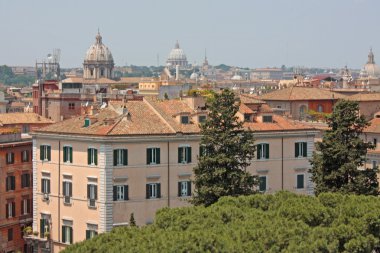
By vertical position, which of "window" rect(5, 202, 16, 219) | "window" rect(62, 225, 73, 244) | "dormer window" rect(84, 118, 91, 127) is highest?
"dormer window" rect(84, 118, 91, 127)

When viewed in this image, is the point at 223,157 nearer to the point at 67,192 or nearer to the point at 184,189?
the point at 184,189

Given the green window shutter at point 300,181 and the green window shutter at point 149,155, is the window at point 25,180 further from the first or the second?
the green window shutter at point 300,181

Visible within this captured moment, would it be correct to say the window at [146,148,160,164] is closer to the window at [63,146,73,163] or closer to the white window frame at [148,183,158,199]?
the white window frame at [148,183,158,199]

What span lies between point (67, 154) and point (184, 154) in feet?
19.5

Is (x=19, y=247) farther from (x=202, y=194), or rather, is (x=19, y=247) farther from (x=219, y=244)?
(x=219, y=244)

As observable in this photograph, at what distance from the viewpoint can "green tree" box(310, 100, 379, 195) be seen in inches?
2245

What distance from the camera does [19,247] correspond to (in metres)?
67.3

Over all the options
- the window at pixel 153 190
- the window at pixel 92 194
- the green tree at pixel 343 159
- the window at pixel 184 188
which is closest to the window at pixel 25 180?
the window at pixel 92 194

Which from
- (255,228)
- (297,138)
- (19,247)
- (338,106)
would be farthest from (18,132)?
(255,228)

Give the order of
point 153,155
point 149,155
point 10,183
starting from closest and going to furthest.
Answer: point 149,155 < point 153,155 < point 10,183

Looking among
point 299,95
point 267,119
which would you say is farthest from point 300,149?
point 299,95

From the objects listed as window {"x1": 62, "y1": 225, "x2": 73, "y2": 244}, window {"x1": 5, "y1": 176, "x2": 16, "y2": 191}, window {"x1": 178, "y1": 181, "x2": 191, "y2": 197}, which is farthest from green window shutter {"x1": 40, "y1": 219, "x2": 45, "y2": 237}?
window {"x1": 178, "y1": 181, "x2": 191, "y2": 197}

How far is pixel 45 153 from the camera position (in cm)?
6366

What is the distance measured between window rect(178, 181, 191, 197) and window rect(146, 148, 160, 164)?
1.78 m
